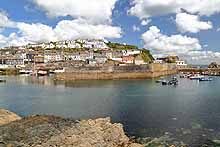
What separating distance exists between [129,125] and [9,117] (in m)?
11.9

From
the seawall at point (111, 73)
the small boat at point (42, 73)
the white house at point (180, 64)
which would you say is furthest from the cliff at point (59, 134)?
the white house at point (180, 64)

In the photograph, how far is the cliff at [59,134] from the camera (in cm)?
1675

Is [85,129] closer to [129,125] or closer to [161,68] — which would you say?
[129,125]

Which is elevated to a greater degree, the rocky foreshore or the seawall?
the seawall

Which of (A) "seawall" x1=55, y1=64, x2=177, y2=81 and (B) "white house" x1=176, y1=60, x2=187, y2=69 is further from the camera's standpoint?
(B) "white house" x1=176, y1=60, x2=187, y2=69

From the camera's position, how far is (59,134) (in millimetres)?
17672

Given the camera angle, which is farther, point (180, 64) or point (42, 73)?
point (180, 64)

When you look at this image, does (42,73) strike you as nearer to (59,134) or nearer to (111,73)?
(111,73)

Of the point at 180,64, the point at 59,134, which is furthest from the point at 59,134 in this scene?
the point at 180,64

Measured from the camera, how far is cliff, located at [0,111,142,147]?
55.0ft

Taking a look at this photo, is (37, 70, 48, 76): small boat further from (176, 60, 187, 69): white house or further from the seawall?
(176, 60, 187, 69): white house

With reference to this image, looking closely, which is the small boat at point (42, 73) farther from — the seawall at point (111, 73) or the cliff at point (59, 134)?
the cliff at point (59, 134)

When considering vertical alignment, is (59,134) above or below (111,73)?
below

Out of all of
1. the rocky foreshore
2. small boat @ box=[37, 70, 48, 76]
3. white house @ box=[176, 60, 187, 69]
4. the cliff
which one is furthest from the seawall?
the cliff
